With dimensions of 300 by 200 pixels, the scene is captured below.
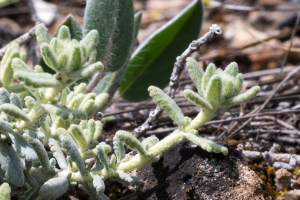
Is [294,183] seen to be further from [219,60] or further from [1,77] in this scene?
[219,60]

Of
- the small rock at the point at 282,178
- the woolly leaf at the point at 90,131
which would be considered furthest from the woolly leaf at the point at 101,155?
the small rock at the point at 282,178

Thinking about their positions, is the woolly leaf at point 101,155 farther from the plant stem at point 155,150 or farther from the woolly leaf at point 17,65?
the woolly leaf at point 17,65

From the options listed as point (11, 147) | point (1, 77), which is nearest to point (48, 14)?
point (1, 77)

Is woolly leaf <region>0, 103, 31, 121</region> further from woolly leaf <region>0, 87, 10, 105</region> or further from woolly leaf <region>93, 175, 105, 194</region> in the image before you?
woolly leaf <region>93, 175, 105, 194</region>

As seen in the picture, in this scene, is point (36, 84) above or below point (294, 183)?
above

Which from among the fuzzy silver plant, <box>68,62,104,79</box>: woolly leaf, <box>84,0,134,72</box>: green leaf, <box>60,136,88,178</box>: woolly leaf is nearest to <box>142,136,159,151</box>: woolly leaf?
the fuzzy silver plant

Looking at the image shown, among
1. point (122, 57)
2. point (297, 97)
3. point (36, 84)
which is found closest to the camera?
point (36, 84)
